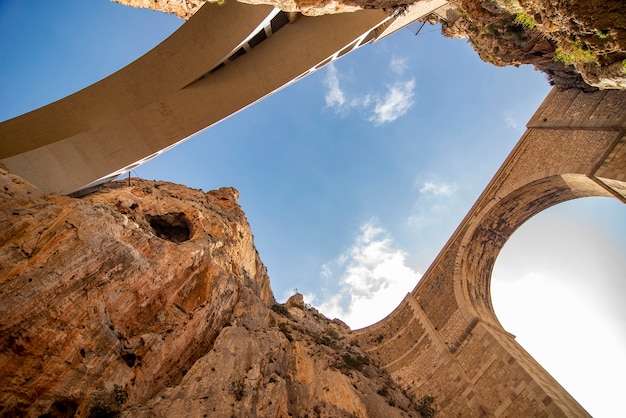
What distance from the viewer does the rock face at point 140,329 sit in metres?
6.12

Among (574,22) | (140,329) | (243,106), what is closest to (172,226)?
(140,329)

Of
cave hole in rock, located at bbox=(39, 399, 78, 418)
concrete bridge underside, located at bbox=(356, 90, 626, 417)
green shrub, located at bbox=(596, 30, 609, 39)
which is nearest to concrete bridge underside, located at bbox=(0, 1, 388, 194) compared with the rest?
Answer: green shrub, located at bbox=(596, 30, 609, 39)

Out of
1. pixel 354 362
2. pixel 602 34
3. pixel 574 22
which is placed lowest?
pixel 602 34

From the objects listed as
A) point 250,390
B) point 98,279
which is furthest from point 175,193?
point 250,390

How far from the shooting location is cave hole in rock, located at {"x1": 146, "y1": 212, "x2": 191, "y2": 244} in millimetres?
12539

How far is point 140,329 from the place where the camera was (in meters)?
8.59

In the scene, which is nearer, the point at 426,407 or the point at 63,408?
the point at 63,408

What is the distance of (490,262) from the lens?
15.9 meters

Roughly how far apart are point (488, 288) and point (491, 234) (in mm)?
3441

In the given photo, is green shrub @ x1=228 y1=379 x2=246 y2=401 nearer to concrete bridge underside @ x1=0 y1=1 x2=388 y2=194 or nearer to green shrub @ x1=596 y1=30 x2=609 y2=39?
concrete bridge underside @ x1=0 y1=1 x2=388 y2=194

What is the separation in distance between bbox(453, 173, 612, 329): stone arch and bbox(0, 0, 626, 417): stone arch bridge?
0.22m

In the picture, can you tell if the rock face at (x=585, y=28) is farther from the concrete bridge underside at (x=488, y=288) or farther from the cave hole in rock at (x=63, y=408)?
the cave hole in rock at (x=63, y=408)

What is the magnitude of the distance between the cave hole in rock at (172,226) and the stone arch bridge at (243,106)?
271 centimetres

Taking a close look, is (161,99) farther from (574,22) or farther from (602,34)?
(602,34)
